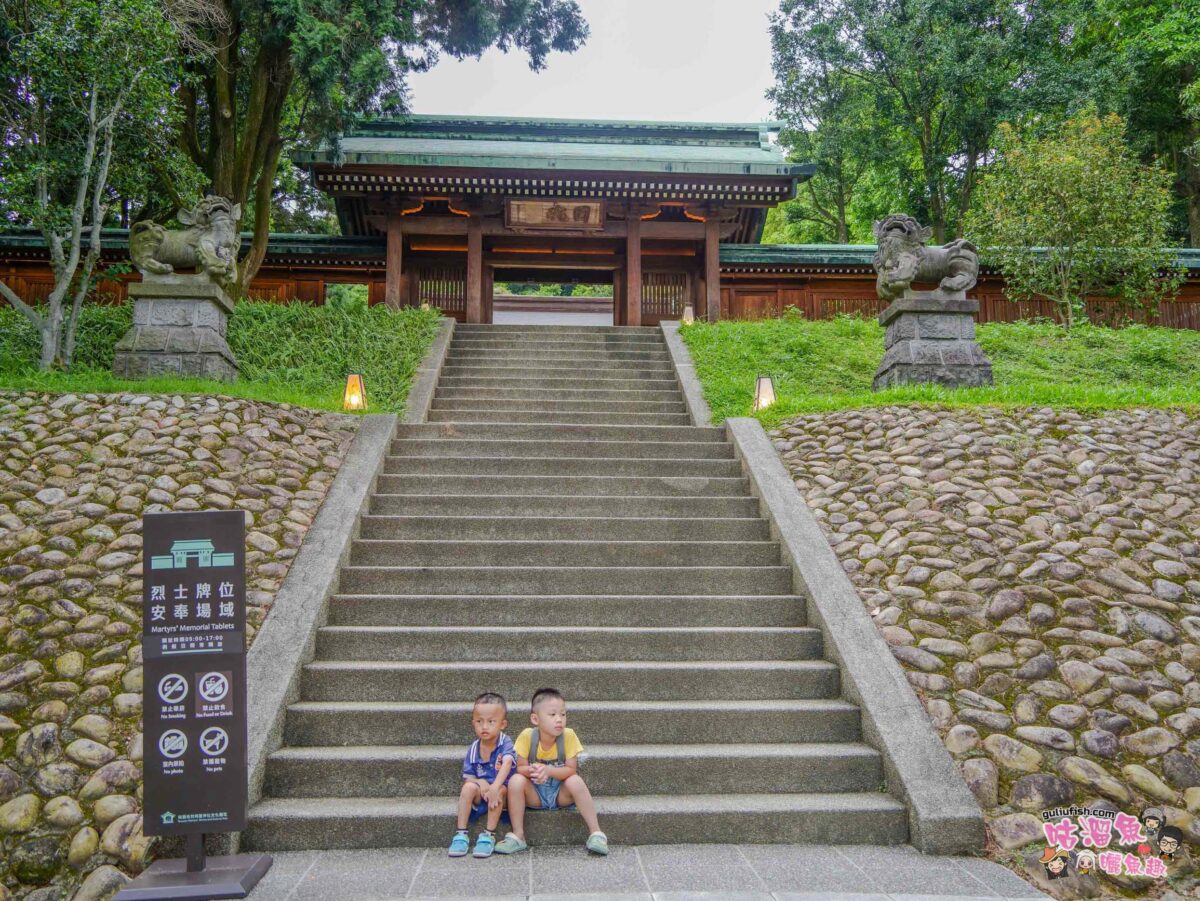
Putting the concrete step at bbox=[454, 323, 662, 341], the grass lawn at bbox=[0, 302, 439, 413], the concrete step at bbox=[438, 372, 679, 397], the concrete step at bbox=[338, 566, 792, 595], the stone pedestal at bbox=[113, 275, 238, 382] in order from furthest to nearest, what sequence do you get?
1. the concrete step at bbox=[454, 323, 662, 341]
2. the concrete step at bbox=[438, 372, 679, 397]
3. the stone pedestal at bbox=[113, 275, 238, 382]
4. the grass lawn at bbox=[0, 302, 439, 413]
5. the concrete step at bbox=[338, 566, 792, 595]

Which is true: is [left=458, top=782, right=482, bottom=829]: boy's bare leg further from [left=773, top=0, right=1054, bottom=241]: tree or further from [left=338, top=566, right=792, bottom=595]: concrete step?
[left=773, top=0, right=1054, bottom=241]: tree

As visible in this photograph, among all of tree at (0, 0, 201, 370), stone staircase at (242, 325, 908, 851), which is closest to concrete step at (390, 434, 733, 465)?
stone staircase at (242, 325, 908, 851)

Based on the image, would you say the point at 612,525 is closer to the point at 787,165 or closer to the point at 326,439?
the point at 326,439

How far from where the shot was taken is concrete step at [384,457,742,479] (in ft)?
21.4

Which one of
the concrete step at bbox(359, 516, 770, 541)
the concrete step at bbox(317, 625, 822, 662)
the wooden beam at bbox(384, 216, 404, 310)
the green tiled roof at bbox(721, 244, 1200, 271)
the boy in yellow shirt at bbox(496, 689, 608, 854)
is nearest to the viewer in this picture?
the boy in yellow shirt at bbox(496, 689, 608, 854)

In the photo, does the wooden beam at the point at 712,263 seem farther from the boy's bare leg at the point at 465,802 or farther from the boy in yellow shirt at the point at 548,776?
the boy's bare leg at the point at 465,802

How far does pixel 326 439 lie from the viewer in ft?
21.0

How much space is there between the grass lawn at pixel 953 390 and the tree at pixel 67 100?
697cm

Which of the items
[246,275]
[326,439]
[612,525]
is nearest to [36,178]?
[246,275]

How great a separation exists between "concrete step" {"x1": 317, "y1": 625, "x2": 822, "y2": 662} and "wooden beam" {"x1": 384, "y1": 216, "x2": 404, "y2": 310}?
10.2 metres

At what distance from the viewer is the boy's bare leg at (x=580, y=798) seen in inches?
127

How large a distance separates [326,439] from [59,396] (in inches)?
86.9

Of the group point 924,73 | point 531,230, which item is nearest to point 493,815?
point 531,230

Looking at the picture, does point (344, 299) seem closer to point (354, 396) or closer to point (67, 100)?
point (67, 100)
